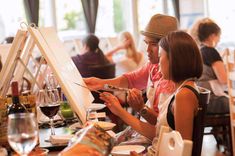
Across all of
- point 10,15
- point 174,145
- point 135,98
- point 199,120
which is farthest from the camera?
point 10,15

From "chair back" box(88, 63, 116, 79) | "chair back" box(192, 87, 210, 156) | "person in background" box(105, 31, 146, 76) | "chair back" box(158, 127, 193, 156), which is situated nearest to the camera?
"chair back" box(158, 127, 193, 156)

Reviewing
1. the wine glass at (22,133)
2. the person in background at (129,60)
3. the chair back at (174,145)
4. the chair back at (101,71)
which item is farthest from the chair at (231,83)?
the wine glass at (22,133)

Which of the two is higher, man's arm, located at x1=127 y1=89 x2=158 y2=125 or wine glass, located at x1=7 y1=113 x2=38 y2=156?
wine glass, located at x1=7 y1=113 x2=38 y2=156

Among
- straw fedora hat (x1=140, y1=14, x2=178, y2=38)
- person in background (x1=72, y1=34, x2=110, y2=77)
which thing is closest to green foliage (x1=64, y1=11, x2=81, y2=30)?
person in background (x1=72, y1=34, x2=110, y2=77)

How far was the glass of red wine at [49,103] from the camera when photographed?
203 centimetres

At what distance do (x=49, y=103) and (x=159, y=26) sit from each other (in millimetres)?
835

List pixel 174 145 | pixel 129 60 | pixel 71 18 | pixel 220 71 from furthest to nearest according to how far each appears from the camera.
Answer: pixel 71 18 → pixel 129 60 → pixel 220 71 → pixel 174 145

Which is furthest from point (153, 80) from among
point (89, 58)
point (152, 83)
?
point (89, 58)

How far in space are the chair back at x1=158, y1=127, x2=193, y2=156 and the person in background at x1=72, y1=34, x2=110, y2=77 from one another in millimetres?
3481

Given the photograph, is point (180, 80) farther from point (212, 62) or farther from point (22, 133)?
point (212, 62)

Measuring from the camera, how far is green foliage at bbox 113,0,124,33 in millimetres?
7918

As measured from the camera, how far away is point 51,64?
1846 millimetres

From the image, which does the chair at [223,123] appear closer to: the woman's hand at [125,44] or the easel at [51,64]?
the easel at [51,64]

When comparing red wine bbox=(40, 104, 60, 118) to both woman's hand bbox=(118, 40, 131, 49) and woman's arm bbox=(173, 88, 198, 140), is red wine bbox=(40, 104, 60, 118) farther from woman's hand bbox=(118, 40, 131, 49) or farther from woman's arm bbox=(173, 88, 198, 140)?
woman's hand bbox=(118, 40, 131, 49)
